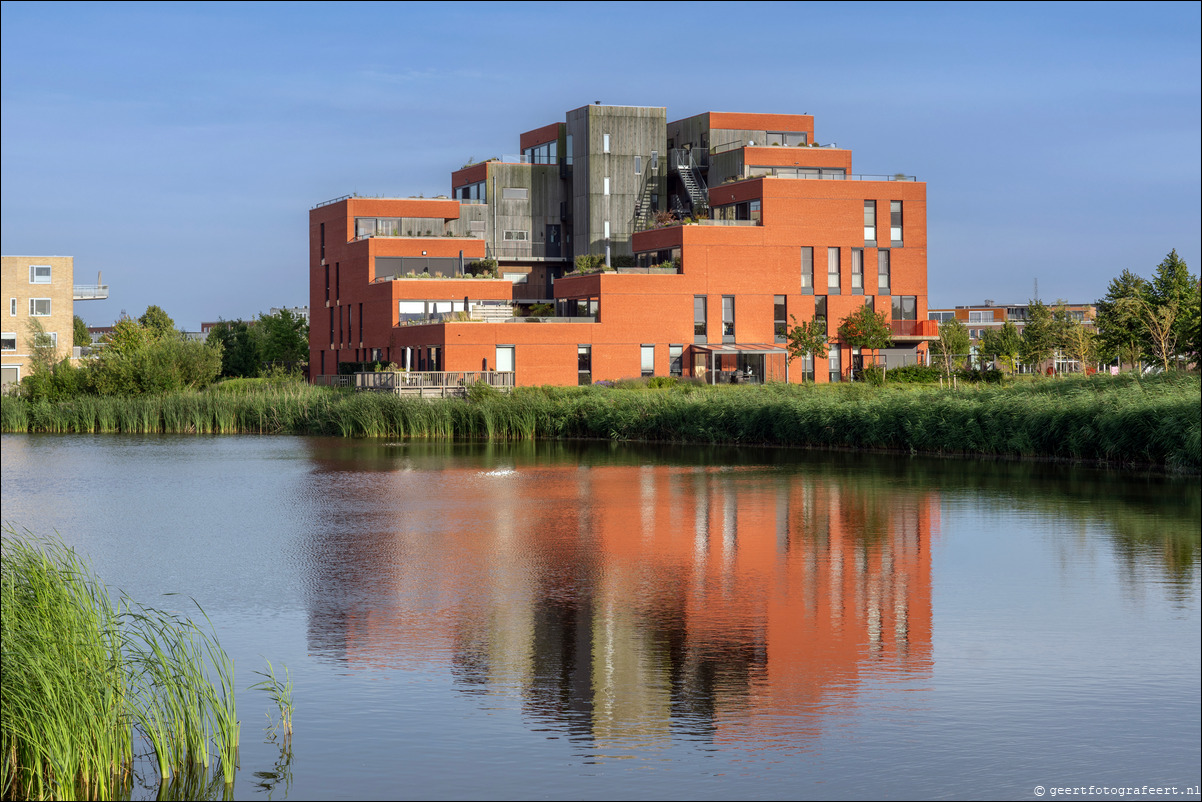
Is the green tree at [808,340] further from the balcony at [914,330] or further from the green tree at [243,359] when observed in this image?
the green tree at [243,359]

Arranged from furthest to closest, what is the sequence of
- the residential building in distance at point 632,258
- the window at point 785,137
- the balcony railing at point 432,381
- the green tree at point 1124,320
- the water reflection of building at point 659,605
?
1. the window at point 785,137
2. the residential building in distance at point 632,258
3. the balcony railing at point 432,381
4. the green tree at point 1124,320
5. the water reflection of building at point 659,605

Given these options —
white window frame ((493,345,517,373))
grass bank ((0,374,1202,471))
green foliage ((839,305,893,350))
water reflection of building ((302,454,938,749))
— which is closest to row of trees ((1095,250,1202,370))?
grass bank ((0,374,1202,471))

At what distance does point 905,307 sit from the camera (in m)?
65.3

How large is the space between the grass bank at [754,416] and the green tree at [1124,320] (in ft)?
28.9

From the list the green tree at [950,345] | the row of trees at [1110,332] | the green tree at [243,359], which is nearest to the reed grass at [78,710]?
the row of trees at [1110,332]

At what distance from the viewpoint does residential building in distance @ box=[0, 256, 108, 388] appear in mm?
76125

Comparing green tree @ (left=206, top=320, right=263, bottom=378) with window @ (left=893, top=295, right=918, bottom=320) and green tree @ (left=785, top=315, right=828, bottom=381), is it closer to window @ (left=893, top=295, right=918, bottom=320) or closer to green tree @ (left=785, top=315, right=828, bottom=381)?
green tree @ (left=785, top=315, right=828, bottom=381)

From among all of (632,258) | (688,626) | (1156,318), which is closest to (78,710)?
(688,626)

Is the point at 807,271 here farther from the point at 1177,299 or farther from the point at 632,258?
the point at 1177,299

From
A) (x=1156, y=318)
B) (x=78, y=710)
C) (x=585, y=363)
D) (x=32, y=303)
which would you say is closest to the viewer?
(x=78, y=710)

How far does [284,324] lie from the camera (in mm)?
85125

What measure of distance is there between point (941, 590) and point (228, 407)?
4109 centimetres

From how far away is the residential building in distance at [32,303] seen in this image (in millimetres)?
76125

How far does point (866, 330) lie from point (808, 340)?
334 centimetres
